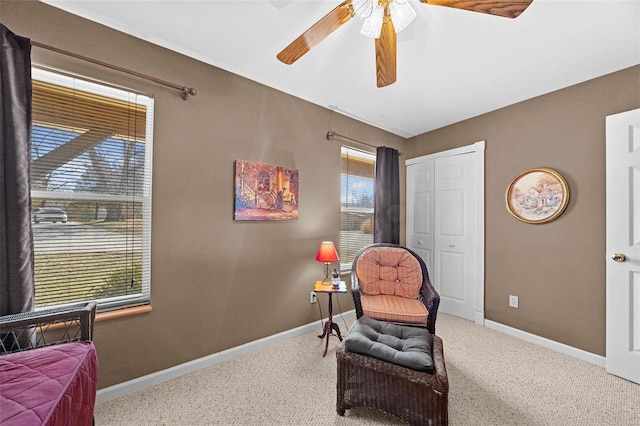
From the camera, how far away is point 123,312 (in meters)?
1.81

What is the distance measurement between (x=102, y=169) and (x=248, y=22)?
1407 mm

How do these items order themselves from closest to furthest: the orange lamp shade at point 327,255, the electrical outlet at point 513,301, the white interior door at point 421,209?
the orange lamp shade at point 327,255 → the electrical outlet at point 513,301 → the white interior door at point 421,209

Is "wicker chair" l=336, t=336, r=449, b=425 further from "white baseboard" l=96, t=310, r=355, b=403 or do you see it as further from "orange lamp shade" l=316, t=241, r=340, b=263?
"white baseboard" l=96, t=310, r=355, b=403

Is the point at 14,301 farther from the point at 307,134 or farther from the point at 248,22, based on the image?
the point at 307,134

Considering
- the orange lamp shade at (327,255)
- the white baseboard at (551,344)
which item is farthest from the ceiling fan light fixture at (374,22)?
the white baseboard at (551,344)

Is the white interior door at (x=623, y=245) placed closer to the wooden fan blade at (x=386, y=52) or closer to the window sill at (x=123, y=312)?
the wooden fan blade at (x=386, y=52)

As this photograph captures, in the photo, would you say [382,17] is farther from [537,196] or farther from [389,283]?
[537,196]

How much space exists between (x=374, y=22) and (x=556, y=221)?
260cm

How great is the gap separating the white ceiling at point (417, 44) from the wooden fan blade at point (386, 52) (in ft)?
1.13

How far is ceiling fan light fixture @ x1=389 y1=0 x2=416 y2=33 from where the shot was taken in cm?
130

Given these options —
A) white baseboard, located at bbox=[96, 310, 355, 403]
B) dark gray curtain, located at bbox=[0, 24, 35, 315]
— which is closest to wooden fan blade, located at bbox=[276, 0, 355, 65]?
dark gray curtain, located at bbox=[0, 24, 35, 315]

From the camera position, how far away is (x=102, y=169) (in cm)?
179

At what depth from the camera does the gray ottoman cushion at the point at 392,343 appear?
60.3 inches

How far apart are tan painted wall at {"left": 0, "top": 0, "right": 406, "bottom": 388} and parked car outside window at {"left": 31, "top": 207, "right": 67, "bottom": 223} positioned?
0.50 m
